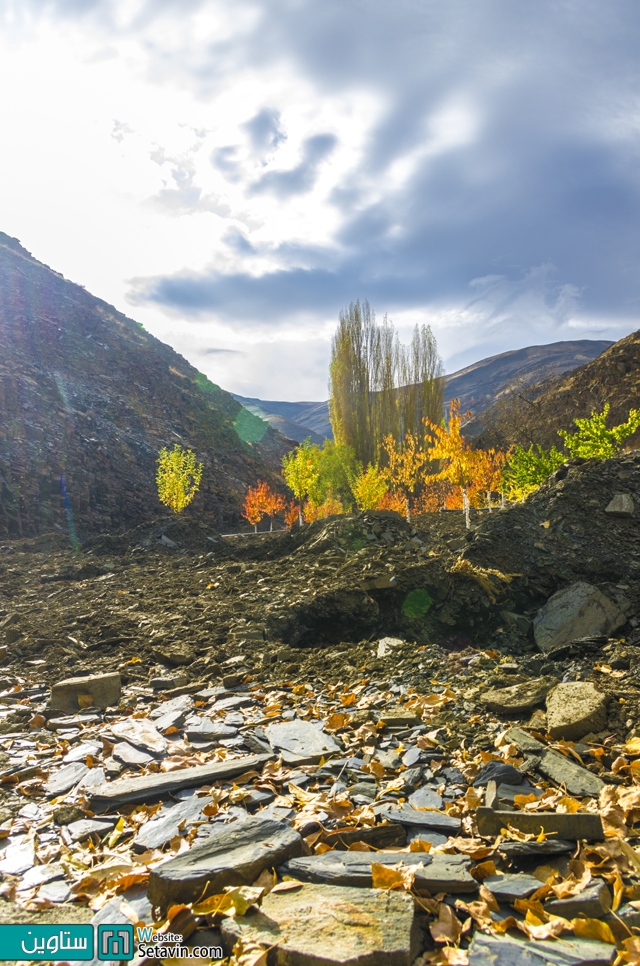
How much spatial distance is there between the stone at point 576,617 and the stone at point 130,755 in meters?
3.51

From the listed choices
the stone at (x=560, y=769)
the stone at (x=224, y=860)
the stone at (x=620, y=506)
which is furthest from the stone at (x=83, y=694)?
the stone at (x=620, y=506)

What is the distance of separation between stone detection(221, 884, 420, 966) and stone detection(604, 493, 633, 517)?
18.0ft

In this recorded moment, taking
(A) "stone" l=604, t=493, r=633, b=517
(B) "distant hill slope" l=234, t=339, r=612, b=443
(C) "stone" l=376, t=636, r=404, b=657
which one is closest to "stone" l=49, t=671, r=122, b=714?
(C) "stone" l=376, t=636, r=404, b=657

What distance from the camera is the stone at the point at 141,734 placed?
3645 mm

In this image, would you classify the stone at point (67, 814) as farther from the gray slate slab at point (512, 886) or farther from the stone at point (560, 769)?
the stone at point (560, 769)

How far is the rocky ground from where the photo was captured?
6.07 ft

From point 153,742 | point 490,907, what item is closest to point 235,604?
point 153,742

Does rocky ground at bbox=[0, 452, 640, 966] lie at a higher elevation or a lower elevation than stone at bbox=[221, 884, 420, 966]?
lower

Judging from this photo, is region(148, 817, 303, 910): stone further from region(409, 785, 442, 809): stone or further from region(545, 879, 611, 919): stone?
region(545, 879, 611, 919): stone

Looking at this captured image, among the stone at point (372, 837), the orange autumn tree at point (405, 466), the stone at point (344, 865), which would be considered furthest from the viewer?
the orange autumn tree at point (405, 466)

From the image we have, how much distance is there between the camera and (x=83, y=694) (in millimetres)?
4613

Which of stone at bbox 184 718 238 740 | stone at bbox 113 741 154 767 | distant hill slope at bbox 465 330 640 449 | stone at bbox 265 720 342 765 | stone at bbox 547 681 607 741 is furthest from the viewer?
distant hill slope at bbox 465 330 640 449

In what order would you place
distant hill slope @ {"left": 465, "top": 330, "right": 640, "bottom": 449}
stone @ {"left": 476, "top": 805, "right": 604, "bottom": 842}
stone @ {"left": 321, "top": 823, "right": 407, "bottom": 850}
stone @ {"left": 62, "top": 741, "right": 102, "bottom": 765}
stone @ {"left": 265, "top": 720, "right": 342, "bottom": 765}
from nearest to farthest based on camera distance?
stone @ {"left": 476, "top": 805, "right": 604, "bottom": 842}, stone @ {"left": 321, "top": 823, "right": 407, "bottom": 850}, stone @ {"left": 265, "top": 720, "right": 342, "bottom": 765}, stone @ {"left": 62, "top": 741, "right": 102, "bottom": 765}, distant hill slope @ {"left": 465, "top": 330, "right": 640, "bottom": 449}

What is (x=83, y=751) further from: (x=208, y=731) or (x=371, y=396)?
(x=371, y=396)
